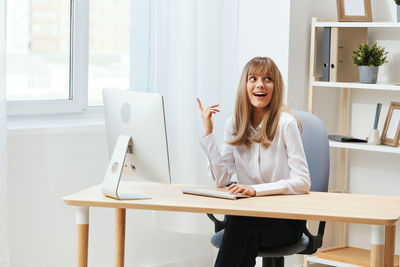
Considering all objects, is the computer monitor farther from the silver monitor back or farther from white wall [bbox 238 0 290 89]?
white wall [bbox 238 0 290 89]

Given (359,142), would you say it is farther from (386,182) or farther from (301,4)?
(301,4)

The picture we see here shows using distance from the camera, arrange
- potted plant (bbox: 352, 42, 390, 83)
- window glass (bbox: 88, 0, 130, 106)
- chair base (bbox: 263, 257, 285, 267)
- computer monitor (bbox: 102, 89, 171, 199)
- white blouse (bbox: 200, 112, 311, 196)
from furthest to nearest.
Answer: potted plant (bbox: 352, 42, 390, 83), window glass (bbox: 88, 0, 130, 106), chair base (bbox: 263, 257, 285, 267), white blouse (bbox: 200, 112, 311, 196), computer monitor (bbox: 102, 89, 171, 199)

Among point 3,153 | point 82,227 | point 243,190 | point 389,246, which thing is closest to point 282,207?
point 243,190

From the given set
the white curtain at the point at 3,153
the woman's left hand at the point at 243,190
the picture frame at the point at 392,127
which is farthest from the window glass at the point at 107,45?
the picture frame at the point at 392,127

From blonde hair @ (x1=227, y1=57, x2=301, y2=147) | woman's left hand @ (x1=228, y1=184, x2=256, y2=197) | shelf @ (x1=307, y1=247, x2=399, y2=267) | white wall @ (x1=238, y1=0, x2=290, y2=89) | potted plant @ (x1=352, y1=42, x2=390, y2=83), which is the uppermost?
white wall @ (x1=238, y1=0, x2=290, y2=89)

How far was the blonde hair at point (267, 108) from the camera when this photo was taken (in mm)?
2600

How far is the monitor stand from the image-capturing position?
94.3 inches

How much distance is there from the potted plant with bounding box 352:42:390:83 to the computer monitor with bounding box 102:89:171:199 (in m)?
1.53

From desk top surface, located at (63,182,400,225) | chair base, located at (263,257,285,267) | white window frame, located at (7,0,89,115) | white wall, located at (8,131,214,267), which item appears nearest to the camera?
desk top surface, located at (63,182,400,225)

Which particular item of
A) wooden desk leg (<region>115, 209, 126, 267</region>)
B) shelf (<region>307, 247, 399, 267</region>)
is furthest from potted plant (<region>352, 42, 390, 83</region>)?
wooden desk leg (<region>115, 209, 126, 267</region>)

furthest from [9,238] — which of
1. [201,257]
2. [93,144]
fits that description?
[201,257]

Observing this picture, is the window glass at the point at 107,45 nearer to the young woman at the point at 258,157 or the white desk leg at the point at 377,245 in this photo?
the young woman at the point at 258,157

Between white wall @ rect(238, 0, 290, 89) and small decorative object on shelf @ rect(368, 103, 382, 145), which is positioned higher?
white wall @ rect(238, 0, 290, 89)

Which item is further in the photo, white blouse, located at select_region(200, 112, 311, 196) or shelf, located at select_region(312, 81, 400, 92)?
shelf, located at select_region(312, 81, 400, 92)
